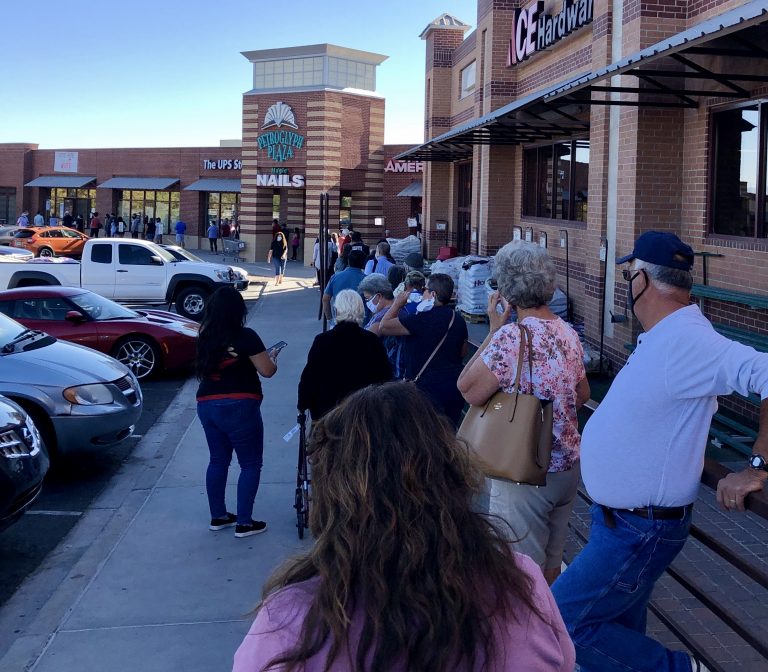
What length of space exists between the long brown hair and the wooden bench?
25.2ft

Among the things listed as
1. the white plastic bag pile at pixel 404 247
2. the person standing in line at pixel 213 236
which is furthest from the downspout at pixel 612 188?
the person standing in line at pixel 213 236

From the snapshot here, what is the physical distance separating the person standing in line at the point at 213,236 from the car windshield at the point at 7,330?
36852 mm

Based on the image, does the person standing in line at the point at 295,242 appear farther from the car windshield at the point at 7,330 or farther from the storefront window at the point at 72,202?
the car windshield at the point at 7,330

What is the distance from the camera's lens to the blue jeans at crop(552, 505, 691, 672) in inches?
119

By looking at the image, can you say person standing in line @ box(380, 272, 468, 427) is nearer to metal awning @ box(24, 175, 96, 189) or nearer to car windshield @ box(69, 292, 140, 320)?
car windshield @ box(69, 292, 140, 320)

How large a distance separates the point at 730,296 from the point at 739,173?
1.71 metres

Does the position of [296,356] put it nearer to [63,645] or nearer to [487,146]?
[487,146]

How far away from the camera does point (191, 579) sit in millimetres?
5887

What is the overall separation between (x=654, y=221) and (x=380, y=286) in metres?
4.21

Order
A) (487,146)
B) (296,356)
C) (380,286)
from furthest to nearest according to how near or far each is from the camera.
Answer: (487,146) → (296,356) → (380,286)

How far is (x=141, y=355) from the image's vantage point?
13117mm

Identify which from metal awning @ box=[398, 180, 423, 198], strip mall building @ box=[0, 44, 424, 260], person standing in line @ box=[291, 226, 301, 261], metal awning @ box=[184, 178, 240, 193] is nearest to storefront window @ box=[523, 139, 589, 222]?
strip mall building @ box=[0, 44, 424, 260]

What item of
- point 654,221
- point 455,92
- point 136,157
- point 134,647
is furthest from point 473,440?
point 136,157

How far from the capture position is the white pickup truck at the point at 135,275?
2059 centimetres
